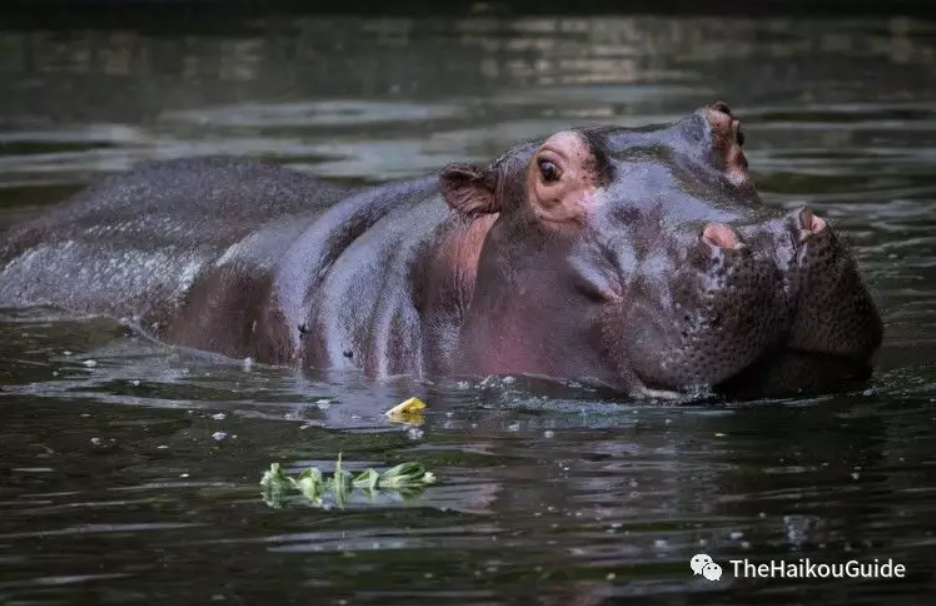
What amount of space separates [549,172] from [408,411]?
786 millimetres

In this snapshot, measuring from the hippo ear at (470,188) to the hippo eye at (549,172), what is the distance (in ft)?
1.19

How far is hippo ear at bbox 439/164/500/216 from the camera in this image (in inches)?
260

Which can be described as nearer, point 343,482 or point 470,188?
point 343,482

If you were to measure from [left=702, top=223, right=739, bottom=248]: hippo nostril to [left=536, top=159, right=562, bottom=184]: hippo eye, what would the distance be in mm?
579

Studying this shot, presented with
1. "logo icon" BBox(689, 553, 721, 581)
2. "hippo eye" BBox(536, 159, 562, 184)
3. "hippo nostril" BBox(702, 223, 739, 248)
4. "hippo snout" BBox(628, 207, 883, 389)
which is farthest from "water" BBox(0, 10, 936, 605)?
"hippo eye" BBox(536, 159, 562, 184)

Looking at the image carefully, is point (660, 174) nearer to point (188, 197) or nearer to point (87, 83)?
point (188, 197)

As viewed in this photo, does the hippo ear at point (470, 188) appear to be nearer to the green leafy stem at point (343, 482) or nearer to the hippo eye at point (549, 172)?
the hippo eye at point (549, 172)

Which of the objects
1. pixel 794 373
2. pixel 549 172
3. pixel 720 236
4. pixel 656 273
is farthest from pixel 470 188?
pixel 794 373

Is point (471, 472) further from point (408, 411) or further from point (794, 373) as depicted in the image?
point (794, 373)

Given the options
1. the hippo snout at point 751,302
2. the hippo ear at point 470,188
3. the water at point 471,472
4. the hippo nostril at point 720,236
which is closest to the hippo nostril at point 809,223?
the hippo snout at point 751,302

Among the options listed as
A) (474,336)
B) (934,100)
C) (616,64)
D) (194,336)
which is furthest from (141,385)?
(616,64)

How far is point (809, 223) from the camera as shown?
5.78 metres

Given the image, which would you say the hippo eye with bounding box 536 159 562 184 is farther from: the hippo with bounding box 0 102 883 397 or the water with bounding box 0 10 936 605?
the water with bounding box 0 10 936 605

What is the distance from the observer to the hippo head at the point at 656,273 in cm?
575
